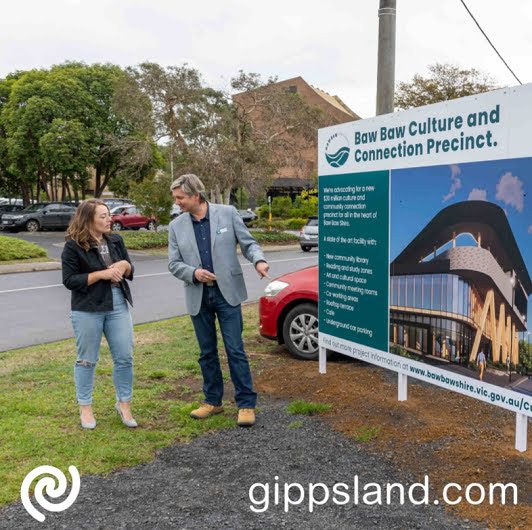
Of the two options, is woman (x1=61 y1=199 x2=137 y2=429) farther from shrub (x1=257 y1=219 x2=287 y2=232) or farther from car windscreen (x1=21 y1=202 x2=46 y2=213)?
car windscreen (x1=21 y1=202 x2=46 y2=213)

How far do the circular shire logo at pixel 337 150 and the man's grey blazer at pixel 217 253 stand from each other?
4.00 feet

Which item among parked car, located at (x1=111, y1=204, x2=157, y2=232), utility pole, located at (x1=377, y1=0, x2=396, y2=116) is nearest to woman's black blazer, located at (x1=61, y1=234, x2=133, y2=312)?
utility pole, located at (x1=377, y1=0, x2=396, y2=116)

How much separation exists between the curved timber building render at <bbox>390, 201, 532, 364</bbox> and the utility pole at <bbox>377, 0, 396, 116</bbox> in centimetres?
431

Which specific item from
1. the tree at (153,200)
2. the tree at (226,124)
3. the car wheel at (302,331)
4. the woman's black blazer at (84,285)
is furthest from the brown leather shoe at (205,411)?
the tree at (226,124)

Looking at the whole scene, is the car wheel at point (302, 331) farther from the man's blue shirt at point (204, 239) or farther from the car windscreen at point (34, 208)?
the car windscreen at point (34, 208)

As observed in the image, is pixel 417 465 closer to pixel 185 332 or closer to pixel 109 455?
pixel 109 455

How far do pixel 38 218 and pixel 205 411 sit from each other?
101ft

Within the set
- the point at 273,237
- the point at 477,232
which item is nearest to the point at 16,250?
the point at 273,237

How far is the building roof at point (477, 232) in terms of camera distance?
3.71 m

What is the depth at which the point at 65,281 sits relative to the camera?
450 cm

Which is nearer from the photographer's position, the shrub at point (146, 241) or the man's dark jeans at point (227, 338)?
the man's dark jeans at point (227, 338)

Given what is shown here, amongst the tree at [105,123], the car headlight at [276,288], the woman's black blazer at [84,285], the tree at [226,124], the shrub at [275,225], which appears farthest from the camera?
the tree at [105,123]

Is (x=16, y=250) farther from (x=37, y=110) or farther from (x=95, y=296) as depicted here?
(x=37, y=110)

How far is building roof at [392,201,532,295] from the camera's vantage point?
12.2ft
